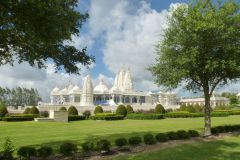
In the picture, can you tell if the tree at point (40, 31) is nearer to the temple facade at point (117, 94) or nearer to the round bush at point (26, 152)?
the round bush at point (26, 152)

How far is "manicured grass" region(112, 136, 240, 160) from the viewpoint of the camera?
14.2m

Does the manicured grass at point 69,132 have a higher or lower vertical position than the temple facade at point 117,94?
lower

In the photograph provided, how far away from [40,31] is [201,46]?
14.7 meters

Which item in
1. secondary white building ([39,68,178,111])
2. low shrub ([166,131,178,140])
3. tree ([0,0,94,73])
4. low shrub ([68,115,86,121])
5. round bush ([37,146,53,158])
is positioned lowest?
round bush ([37,146,53,158])

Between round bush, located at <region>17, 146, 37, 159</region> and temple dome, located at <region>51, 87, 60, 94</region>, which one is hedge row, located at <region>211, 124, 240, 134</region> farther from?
temple dome, located at <region>51, 87, 60, 94</region>

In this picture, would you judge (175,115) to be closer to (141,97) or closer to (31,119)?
(31,119)

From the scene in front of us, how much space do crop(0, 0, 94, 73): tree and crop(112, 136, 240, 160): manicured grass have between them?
4957 mm

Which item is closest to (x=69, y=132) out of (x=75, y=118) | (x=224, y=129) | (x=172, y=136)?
(x=172, y=136)

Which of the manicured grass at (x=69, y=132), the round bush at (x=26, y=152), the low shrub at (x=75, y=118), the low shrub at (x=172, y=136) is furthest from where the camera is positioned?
the low shrub at (x=75, y=118)

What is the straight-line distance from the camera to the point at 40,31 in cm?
1184

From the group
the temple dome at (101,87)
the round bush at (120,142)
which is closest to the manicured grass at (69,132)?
the round bush at (120,142)

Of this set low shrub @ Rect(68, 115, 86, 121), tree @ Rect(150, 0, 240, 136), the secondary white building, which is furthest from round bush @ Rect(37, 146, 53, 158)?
the secondary white building

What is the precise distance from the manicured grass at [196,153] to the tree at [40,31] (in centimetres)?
496

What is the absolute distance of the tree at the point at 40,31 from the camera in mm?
11406
